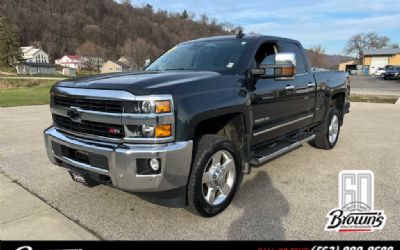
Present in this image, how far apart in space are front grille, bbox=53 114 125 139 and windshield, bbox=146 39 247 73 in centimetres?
145

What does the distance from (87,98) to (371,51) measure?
91.9m

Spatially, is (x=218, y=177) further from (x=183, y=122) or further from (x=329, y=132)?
(x=329, y=132)

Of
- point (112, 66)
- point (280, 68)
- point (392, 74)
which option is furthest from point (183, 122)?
point (112, 66)

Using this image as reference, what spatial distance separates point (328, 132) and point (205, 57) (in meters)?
3.11

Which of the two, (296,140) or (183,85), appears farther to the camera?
(296,140)

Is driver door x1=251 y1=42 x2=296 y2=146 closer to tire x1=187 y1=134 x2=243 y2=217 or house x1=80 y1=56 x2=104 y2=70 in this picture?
tire x1=187 y1=134 x2=243 y2=217

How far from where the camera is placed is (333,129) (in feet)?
21.6

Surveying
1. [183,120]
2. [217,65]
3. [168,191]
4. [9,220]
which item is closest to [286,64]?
[217,65]

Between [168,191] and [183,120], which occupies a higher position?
[183,120]

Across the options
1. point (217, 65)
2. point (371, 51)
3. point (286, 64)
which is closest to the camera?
point (286, 64)

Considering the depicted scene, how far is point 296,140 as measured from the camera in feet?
17.0

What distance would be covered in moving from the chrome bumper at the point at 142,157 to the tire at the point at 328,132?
3771mm

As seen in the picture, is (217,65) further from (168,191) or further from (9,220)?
(9,220)

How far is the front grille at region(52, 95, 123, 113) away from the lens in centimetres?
305
